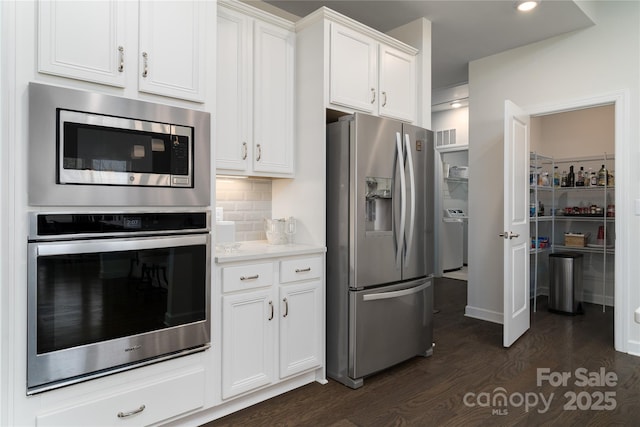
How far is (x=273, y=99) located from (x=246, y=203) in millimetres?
790

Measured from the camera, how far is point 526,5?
10.4ft

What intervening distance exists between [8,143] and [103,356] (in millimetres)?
1002

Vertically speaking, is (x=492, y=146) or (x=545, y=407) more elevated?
(x=492, y=146)

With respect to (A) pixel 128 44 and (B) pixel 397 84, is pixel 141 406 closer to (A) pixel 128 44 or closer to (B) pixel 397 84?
(A) pixel 128 44

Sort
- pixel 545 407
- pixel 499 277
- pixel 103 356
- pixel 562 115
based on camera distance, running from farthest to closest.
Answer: pixel 562 115, pixel 499 277, pixel 545 407, pixel 103 356

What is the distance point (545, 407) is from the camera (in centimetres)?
242

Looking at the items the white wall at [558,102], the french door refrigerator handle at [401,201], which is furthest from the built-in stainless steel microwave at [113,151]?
the white wall at [558,102]

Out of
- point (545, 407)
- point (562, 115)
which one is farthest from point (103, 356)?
point (562, 115)

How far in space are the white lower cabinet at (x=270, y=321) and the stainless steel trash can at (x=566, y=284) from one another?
3285 mm

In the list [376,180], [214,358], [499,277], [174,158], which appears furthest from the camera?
[499,277]

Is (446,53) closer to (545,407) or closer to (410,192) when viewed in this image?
(410,192)

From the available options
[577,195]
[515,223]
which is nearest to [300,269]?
[515,223]

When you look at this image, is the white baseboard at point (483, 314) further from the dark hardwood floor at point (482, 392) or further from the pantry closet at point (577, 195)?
the pantry closet at point (577, 195)

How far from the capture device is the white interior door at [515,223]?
11.2 feet
